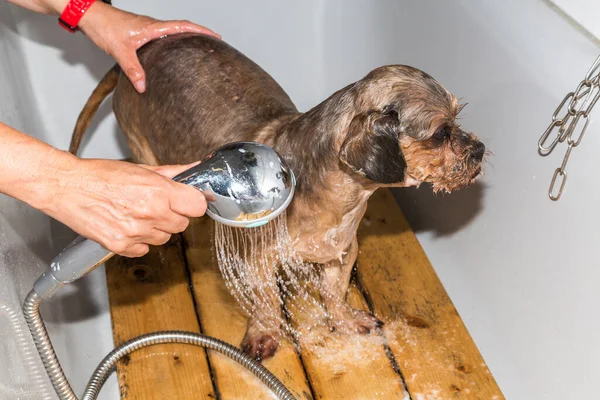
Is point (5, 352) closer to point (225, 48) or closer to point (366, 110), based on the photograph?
point (366, 110)

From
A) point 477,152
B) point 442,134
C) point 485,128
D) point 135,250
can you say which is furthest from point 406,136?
point 135,250

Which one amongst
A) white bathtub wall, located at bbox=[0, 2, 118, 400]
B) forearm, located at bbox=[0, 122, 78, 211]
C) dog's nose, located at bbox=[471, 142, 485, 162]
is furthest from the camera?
dog's nose, located at bbox=[471, 142, 485, 162]

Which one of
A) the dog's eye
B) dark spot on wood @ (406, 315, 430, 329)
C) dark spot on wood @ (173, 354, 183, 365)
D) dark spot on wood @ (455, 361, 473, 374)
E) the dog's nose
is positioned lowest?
dark spot on wood @ (173, 354, 183, 365)

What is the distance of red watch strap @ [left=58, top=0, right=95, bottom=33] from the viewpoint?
225 cm

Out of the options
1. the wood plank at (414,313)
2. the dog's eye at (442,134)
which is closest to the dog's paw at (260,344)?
the wood plank at (414,313)

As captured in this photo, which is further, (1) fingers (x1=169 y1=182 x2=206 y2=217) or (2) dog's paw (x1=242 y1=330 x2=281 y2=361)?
(2) dog's paw (x1=242 y1=330 x2=281 y2=361)

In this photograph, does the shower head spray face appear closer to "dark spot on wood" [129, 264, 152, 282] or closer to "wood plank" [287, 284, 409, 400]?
"wood plank" [287, 284, 409, 400]

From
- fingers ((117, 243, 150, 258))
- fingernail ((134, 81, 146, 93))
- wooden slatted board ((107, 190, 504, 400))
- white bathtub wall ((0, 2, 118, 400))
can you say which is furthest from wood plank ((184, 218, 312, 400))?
fingers ((117, 243, 150, 258))

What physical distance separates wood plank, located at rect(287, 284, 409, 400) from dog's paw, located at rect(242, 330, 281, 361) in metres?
0.10

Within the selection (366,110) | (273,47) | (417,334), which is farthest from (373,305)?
(273,47)

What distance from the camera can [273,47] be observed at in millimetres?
3049

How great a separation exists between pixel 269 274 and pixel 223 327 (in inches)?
12.8

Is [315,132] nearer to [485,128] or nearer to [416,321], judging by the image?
[485,128]

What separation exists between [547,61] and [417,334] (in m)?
0.89
